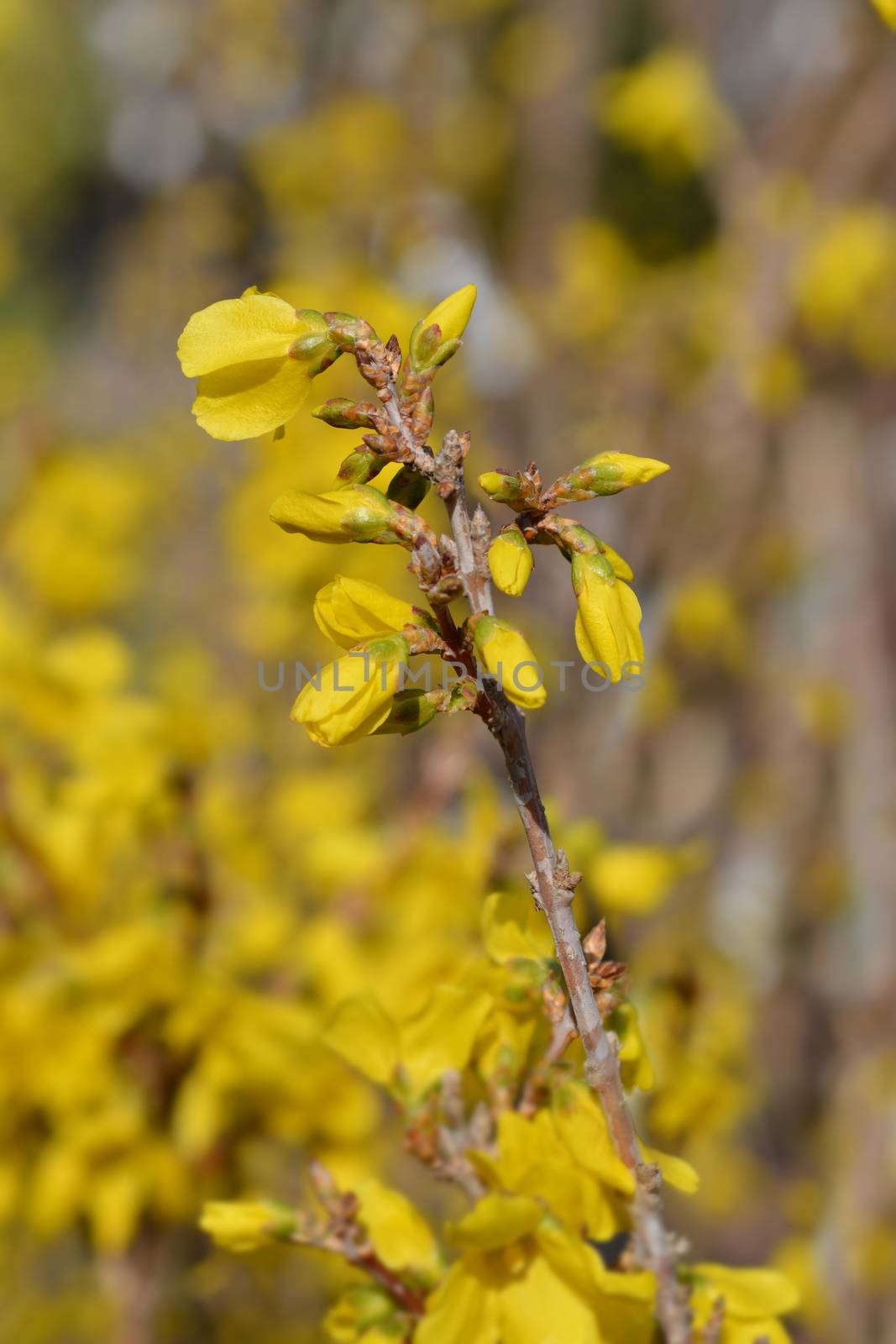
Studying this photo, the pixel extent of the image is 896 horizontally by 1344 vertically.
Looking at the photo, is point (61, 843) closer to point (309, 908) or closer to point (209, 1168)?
point (209, 1168)

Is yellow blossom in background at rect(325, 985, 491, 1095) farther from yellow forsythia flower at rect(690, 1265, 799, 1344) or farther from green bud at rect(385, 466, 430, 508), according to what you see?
green bud at rect(385, 466, 430, 508)

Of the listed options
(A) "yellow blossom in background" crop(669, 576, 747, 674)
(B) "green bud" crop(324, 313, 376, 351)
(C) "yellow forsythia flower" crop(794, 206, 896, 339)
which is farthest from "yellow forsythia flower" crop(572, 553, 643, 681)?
(C) "yellow forsythia flower" crop(794, 206, 896, 339)

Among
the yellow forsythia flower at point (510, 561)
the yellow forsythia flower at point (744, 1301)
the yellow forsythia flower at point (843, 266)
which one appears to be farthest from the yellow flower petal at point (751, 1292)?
the yellow forsythia flower at point (843, 266)

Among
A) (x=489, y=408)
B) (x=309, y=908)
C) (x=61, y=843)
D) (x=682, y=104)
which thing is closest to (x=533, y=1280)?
(x=61, y=843)

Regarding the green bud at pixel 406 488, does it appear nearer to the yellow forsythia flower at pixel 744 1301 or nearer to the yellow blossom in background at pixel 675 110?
the yellow forsythia flower at pixel 744 1301

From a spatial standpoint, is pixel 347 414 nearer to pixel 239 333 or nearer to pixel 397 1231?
pixel 239 333
